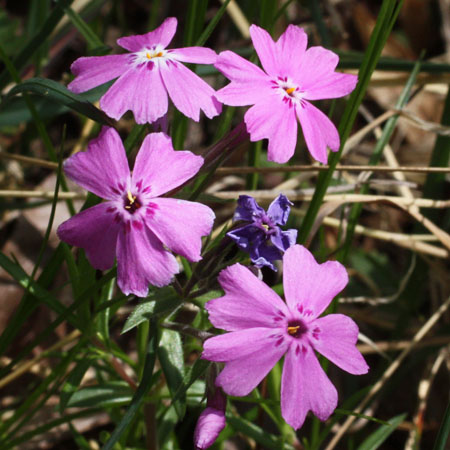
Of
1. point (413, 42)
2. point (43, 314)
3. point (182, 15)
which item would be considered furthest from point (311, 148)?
point (413, 42)

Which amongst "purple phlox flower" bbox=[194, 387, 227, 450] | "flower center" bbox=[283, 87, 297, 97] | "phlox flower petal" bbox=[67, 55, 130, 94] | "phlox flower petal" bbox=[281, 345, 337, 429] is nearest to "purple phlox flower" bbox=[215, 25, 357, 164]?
"flower center" bbox=[283, 87, 297, 97]

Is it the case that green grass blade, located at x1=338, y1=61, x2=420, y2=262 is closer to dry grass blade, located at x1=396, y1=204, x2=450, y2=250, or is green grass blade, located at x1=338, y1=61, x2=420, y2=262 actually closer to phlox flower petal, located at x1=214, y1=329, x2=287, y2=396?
dry grass blade, located at x1=396, y1=204, x2=450, y2=250

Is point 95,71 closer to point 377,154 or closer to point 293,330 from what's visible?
point 293,330

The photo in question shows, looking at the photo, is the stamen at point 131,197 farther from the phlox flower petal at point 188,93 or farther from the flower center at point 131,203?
the phlox flower petal at point 188,93

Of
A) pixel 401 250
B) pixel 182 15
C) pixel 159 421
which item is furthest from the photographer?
pixel 182 15

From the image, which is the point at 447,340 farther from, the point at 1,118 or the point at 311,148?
the point at 1,118
